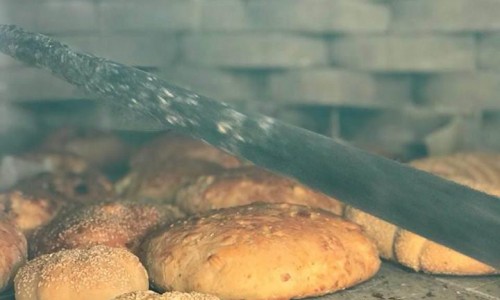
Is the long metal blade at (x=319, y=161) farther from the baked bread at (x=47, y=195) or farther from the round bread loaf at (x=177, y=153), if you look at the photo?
the round bread loaf at (x=177, y=153)

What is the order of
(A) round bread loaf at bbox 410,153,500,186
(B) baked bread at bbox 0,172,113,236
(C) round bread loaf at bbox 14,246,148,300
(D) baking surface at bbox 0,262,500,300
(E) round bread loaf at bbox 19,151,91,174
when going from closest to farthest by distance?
1. (C) round bread loaf at bbox 14,246,148,300
2. (D) baking surface at bbox 0,262,500,300
3. (B) baked bread at bbox 0,172,113,236
4. (A) round bread loaf at bbox 410,153,500,186
5. (E) round bread loaf at bbox 19,151,91,174

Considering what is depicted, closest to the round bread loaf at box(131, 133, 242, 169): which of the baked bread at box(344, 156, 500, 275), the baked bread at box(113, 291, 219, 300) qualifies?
the baked bread at box(344, 156, 500, 275)

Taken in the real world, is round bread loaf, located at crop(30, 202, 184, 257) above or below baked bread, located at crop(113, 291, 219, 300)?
below

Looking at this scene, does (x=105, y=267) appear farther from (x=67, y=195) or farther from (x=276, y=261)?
(x=67, y=195)

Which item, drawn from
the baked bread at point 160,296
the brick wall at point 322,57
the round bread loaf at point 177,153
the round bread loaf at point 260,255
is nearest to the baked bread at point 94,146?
the round bread loaf at point 177,153

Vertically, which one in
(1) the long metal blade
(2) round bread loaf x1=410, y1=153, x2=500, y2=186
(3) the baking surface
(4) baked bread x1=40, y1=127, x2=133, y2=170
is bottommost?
(4) baked bread x1=40, y1=127, x2=133, y2=170

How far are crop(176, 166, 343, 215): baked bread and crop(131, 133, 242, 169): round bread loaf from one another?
29.0 inches

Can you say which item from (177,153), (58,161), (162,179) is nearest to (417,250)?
(162,179)

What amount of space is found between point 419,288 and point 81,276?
1.23 metres

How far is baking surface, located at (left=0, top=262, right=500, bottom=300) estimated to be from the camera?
10.0ft

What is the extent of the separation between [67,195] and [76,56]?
1054 millimetres

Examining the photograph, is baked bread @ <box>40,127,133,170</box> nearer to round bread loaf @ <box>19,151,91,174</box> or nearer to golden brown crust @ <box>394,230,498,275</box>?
round bread loaf @ <box>19,151,91,174</box>

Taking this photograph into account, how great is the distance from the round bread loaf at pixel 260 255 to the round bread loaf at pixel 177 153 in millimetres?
1460

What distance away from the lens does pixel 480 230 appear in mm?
2842
